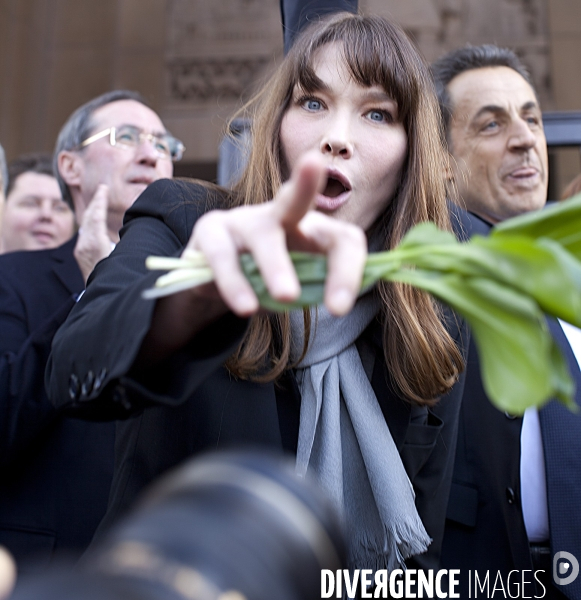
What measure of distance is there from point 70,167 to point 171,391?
2039 millimetres

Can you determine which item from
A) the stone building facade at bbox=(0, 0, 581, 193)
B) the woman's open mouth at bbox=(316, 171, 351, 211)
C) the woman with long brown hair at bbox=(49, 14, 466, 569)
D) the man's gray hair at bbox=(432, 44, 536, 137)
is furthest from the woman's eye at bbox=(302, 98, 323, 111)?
the stone building facade at bbox=(0, 0, 581, 193)

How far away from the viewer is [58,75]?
6887mm

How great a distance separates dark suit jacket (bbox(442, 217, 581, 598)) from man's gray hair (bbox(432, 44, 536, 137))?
1441mm

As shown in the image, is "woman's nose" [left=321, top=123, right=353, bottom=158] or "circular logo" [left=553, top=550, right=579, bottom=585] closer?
"woman's nose" [left=321, top=123, right=353, bottom=158]

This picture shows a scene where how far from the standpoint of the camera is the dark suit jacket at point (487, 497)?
1.77m

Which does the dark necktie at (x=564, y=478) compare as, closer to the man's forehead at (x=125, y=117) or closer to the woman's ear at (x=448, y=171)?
the woman's ear at (x=448, y=171)

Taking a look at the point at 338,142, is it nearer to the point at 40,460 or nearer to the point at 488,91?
the point at 40,460

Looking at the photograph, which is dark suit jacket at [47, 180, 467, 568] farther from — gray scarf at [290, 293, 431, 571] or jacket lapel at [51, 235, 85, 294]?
jacket lapel at [51, 235, 85, 294]

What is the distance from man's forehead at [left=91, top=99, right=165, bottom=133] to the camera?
9.13 feet

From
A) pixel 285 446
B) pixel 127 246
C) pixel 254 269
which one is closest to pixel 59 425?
pixel 285 446

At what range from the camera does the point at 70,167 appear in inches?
109

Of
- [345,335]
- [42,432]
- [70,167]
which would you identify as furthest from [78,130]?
[345,335]

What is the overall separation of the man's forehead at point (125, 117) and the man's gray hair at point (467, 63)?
44.4 inches

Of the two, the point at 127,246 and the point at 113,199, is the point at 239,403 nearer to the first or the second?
the point at 127,246
